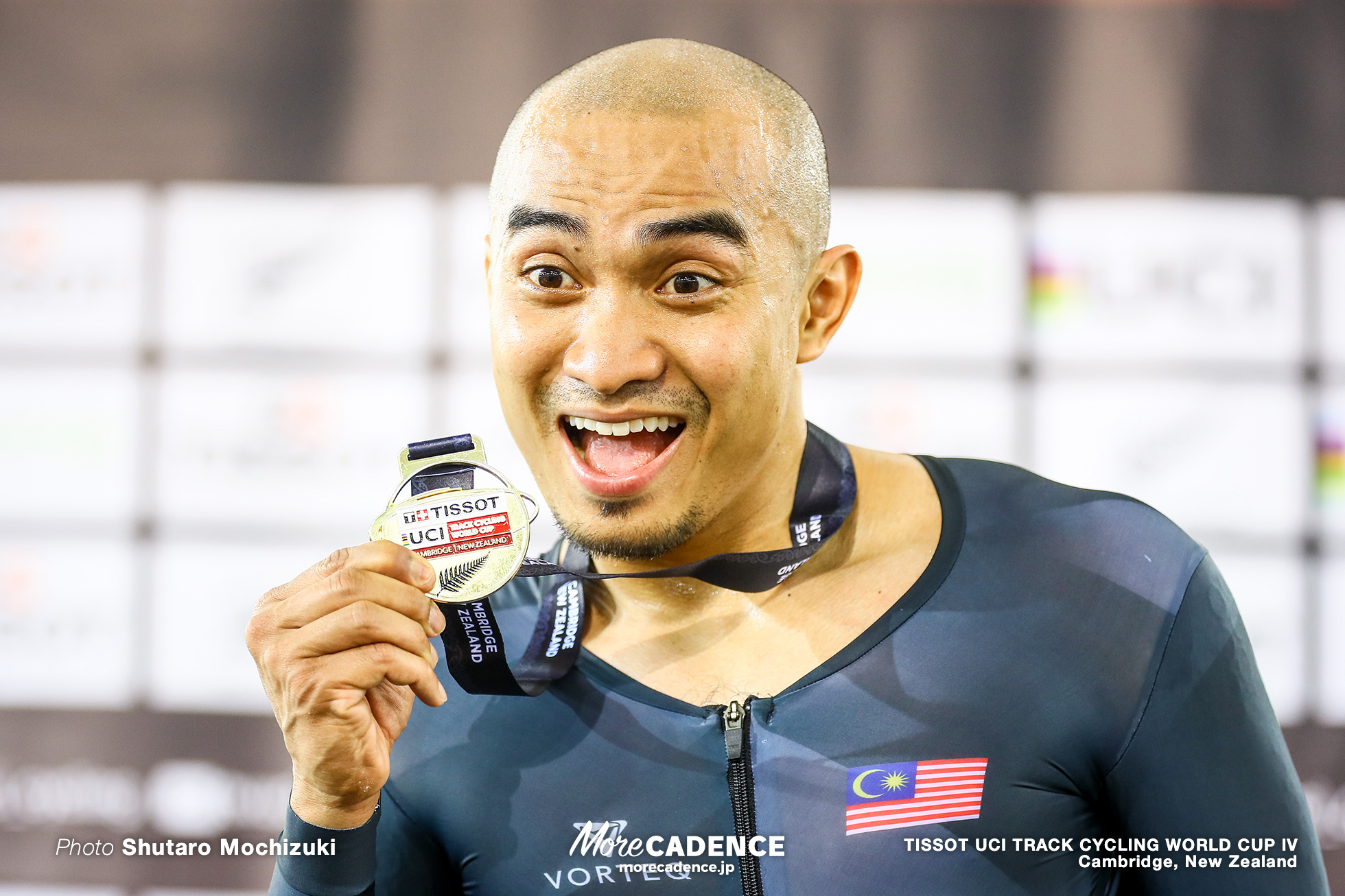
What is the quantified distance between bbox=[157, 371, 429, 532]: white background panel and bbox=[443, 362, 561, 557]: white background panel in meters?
0.06

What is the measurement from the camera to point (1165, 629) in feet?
3.99

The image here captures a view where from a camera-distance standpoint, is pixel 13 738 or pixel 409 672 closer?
pixel 409 672

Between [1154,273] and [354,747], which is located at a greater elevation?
[1154,273]

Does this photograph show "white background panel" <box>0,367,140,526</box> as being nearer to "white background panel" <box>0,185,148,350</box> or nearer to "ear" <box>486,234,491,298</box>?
"white background panel" <box>0,185,148,350</box>

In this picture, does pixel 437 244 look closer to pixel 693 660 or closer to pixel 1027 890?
pixel 693 660

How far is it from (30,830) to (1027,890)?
7.42 feet

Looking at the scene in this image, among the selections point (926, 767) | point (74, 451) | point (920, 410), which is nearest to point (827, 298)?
point (926, 767)

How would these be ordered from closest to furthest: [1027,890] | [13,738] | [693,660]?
[1027,890] < [693,660] < [13,738]

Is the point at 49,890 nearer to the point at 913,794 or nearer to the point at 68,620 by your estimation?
the point at 68,620

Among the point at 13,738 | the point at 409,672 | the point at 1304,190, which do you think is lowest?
the point at 13,738

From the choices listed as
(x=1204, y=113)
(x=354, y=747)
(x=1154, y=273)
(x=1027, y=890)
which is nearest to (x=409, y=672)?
(x=354, y=747)

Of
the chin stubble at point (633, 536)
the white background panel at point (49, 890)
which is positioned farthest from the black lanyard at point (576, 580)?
the white background panel at point (49, 890)

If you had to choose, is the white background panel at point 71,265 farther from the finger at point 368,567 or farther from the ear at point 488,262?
the finger at point 368,567

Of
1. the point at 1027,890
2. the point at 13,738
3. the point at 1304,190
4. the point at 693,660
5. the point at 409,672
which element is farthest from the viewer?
the point at 13,738
